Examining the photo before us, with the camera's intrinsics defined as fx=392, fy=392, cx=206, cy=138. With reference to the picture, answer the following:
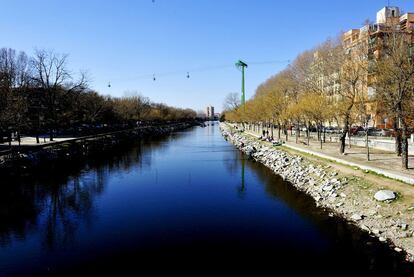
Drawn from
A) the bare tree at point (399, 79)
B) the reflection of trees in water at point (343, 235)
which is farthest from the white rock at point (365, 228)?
the bare tree at point (399, 79)

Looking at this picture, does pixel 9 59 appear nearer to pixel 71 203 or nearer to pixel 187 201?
pixel 71 203

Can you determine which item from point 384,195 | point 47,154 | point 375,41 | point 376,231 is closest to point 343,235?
point 376,231

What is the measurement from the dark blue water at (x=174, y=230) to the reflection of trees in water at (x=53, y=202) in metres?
0.06

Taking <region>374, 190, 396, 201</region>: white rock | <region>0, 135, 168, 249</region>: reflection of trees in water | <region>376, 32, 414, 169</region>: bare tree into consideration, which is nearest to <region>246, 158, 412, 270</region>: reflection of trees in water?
<region>374, 190, 396, 201</region>: white rock

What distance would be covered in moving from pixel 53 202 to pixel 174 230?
36.3ft

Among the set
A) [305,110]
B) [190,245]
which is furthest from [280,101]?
[190,245]

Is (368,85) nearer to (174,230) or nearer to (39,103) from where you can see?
(174,230)

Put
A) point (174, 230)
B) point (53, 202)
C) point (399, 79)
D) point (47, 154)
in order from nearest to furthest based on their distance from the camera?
1. point (174, 230)
2. point (399, 79)
3. point (53, 202)
4. point (47, 154)

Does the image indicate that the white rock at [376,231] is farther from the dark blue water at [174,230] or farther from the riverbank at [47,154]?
the riverbank at [47,154]

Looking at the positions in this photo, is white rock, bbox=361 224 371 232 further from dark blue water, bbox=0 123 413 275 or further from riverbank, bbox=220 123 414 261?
dark blue water, bbox=0 123 413 275

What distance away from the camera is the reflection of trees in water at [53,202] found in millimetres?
20188

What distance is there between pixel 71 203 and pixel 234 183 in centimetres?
1347

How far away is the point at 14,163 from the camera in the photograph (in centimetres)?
3834

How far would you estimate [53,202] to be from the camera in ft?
87.6
